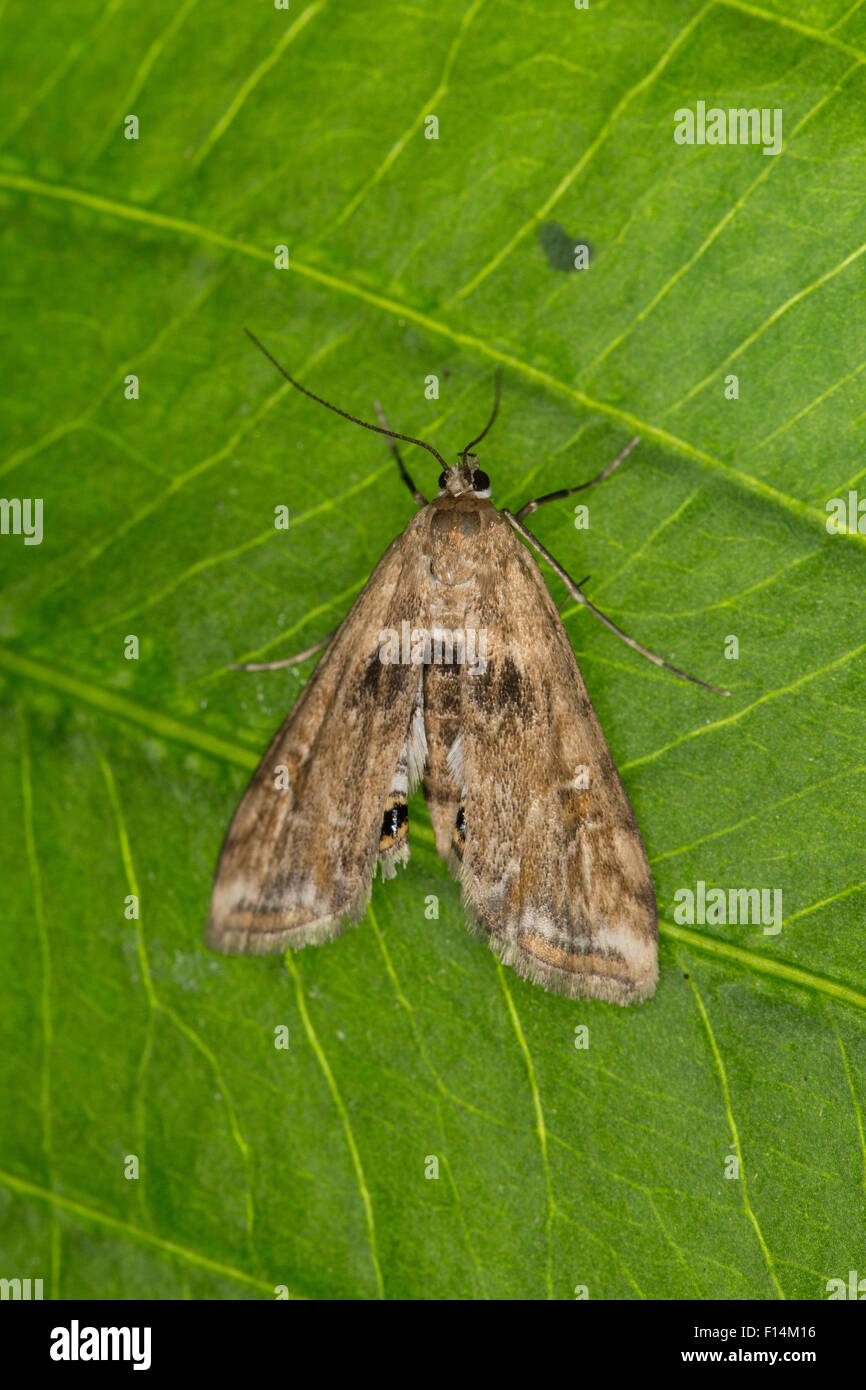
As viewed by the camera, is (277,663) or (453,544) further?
(277,663)

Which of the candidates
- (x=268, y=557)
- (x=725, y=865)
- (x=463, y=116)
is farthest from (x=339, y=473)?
(x=725, y=865)

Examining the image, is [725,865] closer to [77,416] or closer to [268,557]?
[268,557]

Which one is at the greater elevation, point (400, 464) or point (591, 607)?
point (400, 464)

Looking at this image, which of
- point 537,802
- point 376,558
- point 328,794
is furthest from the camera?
point 376,558

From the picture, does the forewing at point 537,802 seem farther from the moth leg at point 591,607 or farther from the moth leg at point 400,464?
the moth leg at point 400,464

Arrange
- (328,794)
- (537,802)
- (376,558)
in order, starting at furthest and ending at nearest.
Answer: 1. (376,558)
2. (328,794)
3. (537,802)

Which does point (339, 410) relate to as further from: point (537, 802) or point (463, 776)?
point (537, 802)

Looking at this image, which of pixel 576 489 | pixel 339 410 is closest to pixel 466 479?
pixel 576 489
